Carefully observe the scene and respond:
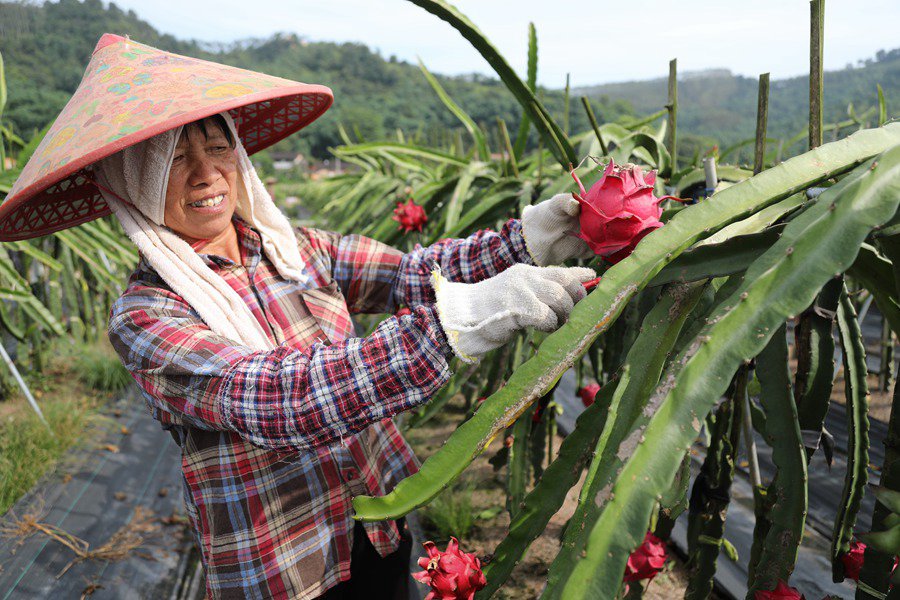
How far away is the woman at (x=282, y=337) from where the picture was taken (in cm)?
72

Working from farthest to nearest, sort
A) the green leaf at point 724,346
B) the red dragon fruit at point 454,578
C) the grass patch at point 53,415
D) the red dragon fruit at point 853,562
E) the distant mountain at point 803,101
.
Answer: the distant mountain at point 803,101
the grass patch at point 53,415
the red dragon fruit at point 853,562
the red dragon fruit at point 454,578
the green leaf at point 724,346

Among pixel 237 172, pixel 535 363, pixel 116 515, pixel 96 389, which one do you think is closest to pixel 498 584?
pixel 535 363

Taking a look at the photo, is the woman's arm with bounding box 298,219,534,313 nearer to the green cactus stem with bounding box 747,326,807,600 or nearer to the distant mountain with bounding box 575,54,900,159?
the green cactus stem with bounding box 747,326,807,600

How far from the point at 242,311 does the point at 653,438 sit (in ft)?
2.20

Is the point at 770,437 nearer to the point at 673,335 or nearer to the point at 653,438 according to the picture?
the point at 673,335

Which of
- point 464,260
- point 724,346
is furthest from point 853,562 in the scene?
point 464,260

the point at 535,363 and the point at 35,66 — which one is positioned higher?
the point at 35,66

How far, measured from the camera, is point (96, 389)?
3354 millimetres

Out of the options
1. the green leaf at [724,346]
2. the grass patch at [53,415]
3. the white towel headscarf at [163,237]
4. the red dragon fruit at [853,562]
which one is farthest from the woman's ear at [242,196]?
the grass patch at [53,415]

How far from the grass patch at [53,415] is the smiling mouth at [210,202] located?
75.0 inches

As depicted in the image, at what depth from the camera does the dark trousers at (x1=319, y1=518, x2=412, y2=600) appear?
1054mm

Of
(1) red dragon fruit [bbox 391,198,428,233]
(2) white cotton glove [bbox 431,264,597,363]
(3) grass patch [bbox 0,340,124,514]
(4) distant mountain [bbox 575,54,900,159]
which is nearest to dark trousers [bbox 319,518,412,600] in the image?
(2) white cotton glove [bbox 431,264,597,363]

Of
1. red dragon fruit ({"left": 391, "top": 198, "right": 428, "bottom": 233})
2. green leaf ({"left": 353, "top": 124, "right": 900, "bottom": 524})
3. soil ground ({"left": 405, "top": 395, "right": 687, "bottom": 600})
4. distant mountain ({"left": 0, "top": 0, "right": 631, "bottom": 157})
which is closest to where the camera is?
green leaf ({"left": 353, "top": 124, "right": 900, "bottom": 524})

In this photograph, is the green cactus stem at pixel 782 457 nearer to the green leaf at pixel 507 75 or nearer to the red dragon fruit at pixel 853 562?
the red dragon fruit at pixel 853 562
